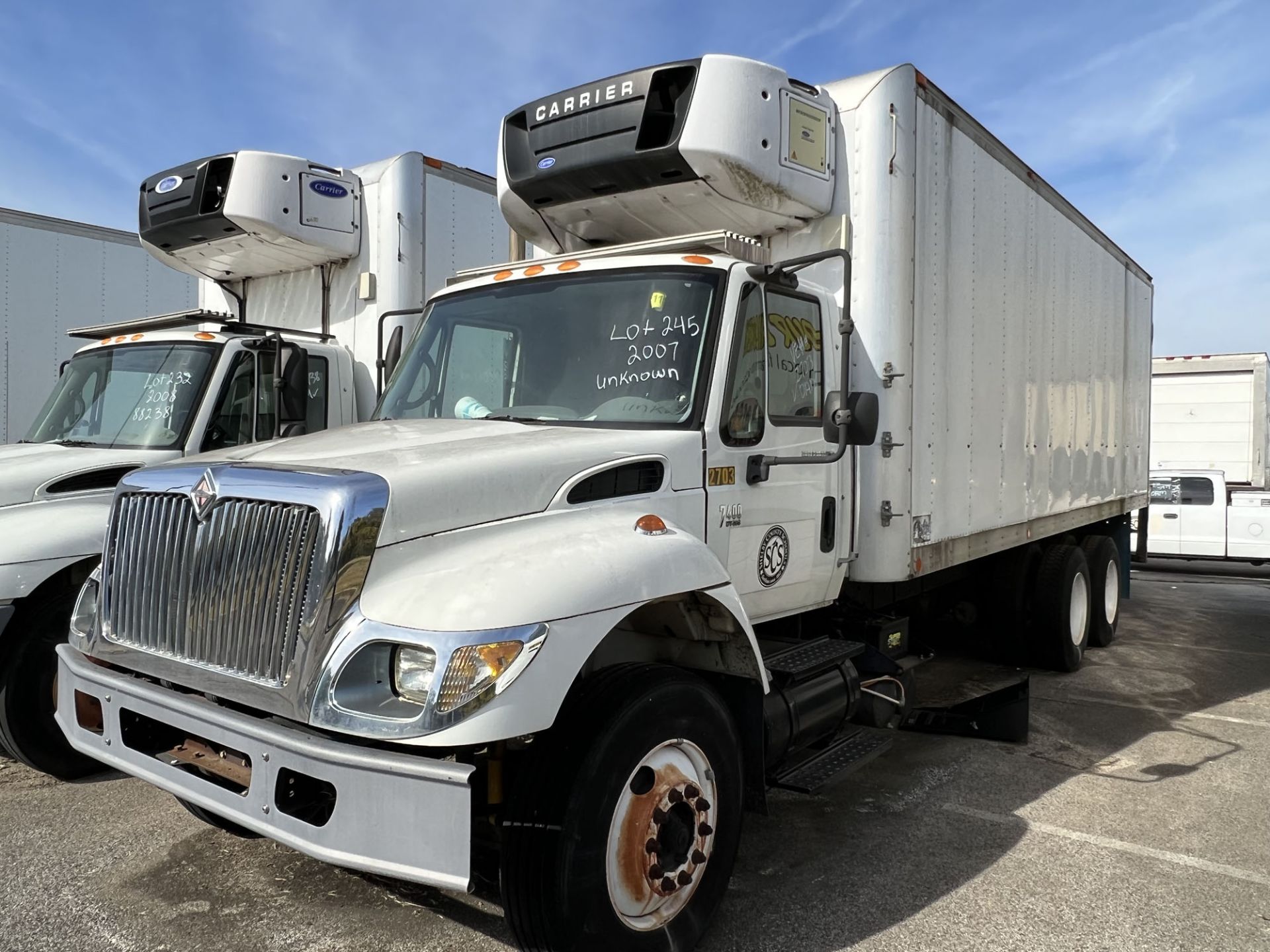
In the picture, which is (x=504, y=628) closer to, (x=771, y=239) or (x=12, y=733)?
(x=771, y=239)

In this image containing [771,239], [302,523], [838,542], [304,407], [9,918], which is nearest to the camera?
[302,523]

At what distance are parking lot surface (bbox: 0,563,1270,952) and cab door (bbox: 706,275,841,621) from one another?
3.87 feet

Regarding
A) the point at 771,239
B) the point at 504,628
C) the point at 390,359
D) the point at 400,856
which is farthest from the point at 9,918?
the point at 771,239

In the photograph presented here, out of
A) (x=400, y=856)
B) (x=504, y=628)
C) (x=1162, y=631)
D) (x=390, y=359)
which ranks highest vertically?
(x=390, y=359)

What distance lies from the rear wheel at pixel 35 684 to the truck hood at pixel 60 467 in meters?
0.58

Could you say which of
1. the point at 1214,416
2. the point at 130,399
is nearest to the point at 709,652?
the point at 130,399

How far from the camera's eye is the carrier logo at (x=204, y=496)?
3033 millimetres

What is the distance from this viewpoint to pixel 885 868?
4.10 m

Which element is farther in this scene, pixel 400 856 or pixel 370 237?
pixel 370 237

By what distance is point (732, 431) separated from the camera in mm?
3859

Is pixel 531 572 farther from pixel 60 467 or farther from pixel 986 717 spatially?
pixel 986 717

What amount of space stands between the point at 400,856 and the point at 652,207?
340cm

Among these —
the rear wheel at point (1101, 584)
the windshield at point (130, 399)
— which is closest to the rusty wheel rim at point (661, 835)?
the windshield at point (130, 399)

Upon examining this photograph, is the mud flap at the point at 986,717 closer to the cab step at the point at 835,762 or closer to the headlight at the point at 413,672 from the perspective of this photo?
the cab step at the point at 835,762
